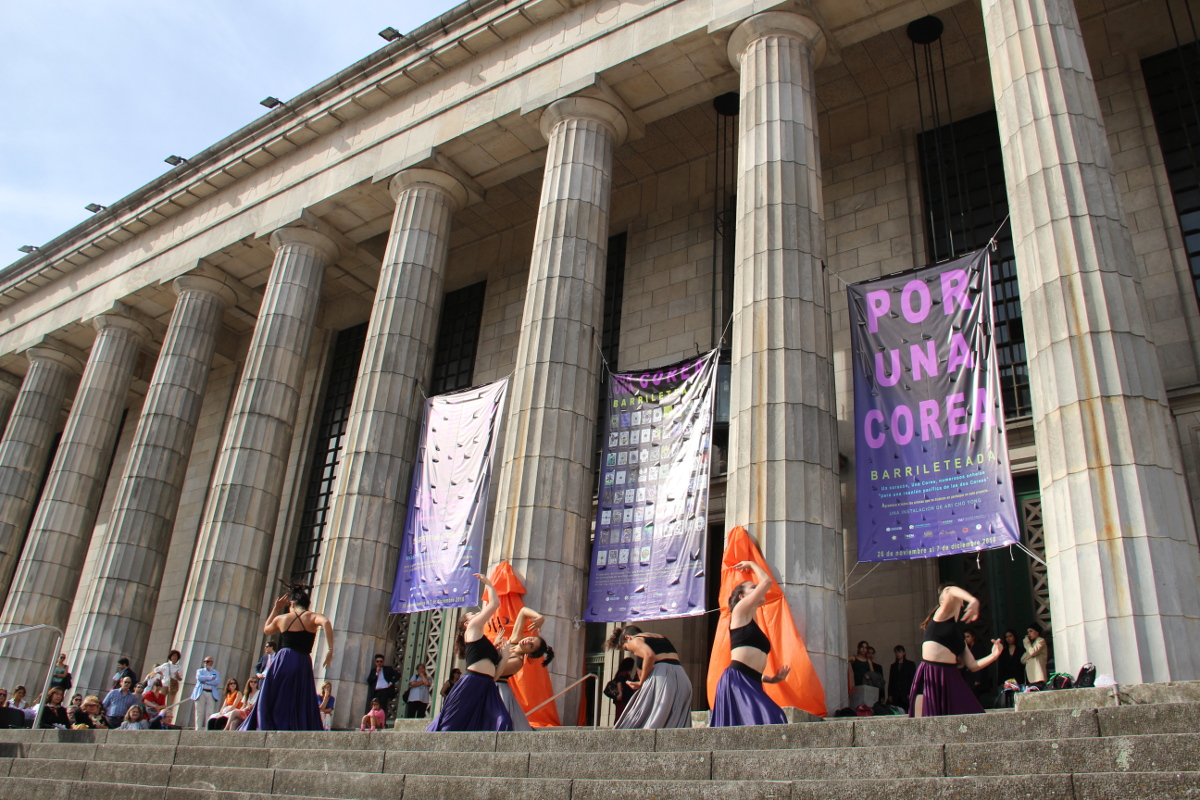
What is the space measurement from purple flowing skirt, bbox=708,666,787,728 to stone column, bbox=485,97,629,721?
604 centimetres

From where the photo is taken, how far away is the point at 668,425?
663 inches

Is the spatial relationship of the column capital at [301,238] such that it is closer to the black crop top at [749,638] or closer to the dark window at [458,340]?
the dark window at [458,340]

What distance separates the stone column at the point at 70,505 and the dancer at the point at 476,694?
19.3 m

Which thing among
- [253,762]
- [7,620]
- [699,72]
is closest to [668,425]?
[699,72]

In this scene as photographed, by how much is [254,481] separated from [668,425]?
33.2 feet

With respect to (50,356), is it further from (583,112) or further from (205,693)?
(583,112)

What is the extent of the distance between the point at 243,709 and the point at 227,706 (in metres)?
1.13

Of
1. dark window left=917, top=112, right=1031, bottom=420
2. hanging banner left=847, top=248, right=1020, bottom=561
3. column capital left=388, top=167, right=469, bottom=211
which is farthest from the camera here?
column capital left=388, top=167, right=469, bottom=211

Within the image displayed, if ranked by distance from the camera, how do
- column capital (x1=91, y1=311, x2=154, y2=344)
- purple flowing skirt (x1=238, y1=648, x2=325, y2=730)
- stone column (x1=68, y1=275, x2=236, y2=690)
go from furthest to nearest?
column capital (x1=91, y1=311, x2=154, y2=344) < stone column (x1=68, y1=275, x2=236, y2=690) < purple flowing skirt (x1=238, y1=648, x2=325, y2=730)

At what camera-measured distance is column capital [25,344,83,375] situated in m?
30.9

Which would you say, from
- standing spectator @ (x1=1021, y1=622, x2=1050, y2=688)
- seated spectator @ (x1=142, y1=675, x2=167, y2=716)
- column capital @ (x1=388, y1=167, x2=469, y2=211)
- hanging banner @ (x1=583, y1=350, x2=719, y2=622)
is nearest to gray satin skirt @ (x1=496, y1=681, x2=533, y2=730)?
hanging banner @ (x1=583, y1=350, x2=719, y2=622)

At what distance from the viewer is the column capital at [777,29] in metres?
17.5

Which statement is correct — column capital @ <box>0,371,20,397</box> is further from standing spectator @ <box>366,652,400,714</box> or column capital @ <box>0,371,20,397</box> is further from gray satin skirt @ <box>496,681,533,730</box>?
gray satin skirt @ <box>496,681,533,730</box>

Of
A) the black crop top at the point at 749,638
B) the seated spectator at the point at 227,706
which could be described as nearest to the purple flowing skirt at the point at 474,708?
the black crop top at the point at 749,638
